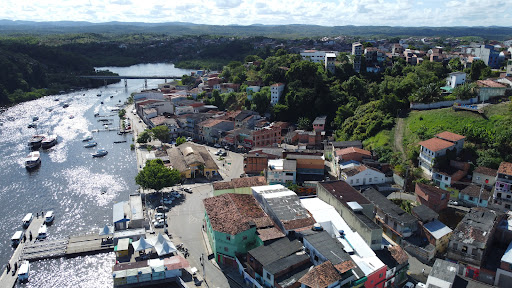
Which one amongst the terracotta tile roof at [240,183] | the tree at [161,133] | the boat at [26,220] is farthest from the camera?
the tree at [161,133]

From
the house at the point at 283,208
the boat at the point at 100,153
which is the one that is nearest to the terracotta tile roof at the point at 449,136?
the house at the point at 283,208

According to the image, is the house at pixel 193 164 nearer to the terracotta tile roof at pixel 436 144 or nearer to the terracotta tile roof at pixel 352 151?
the terracotta tile roof at pixel 352 151

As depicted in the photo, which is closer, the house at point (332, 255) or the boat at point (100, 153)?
the house at point (332, 255)

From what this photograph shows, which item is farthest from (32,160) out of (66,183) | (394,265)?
(394,265)

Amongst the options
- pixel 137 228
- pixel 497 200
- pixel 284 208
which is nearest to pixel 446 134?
pixel 497 200

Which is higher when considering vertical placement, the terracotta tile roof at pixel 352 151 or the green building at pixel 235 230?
the terracotta tile roof at pixel 352 151

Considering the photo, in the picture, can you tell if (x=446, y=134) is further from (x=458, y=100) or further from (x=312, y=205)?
(x=312, y=205)
